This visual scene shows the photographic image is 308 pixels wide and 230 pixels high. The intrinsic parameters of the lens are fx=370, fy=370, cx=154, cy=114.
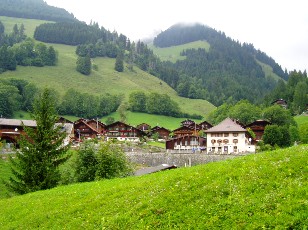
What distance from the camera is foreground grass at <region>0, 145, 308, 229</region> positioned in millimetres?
13734

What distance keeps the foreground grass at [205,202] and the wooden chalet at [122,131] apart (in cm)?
11611

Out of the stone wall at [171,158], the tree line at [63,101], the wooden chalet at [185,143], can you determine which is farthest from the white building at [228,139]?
the tree line at [63,101]

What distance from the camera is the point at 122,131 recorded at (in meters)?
140

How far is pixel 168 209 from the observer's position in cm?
1655

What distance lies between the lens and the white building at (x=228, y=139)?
349 ft

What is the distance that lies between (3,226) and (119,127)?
11742 centimetres

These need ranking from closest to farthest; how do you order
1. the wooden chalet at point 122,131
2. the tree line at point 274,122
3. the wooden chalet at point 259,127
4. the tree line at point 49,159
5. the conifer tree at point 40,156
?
the conifer tree at point 40,156, the tree line at point 49,159, the tree line at point 274,122, the wooden chalet at point 259,127, the wooden chalet at point 122,131

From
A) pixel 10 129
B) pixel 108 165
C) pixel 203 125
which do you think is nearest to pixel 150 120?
pixel 203 125

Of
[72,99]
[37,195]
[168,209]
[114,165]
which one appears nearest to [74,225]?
[168,209]

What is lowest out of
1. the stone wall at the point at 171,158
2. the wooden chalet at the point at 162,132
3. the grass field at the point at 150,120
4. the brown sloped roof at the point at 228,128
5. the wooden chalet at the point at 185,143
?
the stone wall at the point at 171,158

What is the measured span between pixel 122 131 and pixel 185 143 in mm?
30988

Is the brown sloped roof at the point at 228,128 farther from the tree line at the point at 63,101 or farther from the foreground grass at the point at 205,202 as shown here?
the tree line at the point at 63,101

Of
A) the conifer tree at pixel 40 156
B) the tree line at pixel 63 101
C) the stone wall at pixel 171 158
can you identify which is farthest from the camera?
the tree line at pixel 63 101

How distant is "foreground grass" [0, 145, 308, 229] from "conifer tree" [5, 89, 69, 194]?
45.7 ft
